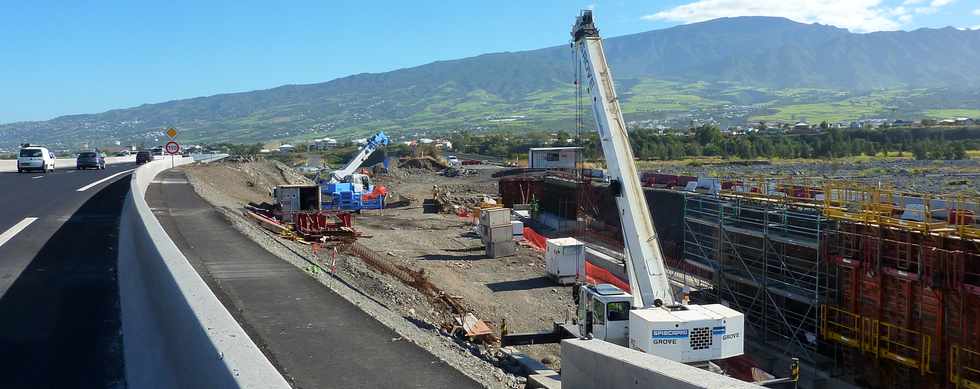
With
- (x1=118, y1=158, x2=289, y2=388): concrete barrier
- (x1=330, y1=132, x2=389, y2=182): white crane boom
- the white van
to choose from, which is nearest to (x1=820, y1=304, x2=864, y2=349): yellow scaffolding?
(x1=118, y1=158, x2=289, y2=388): concrete barrier

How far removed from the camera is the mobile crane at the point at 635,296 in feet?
44.2

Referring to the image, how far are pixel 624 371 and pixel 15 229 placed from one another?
13.7 m

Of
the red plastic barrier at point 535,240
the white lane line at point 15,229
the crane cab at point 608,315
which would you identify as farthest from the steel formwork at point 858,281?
the white lane line at point 15,229

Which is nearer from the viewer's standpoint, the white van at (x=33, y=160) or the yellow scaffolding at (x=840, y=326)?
the yellow scaffolding at (x=840, y=326)

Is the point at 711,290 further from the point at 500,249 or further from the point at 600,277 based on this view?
the point at 500,249

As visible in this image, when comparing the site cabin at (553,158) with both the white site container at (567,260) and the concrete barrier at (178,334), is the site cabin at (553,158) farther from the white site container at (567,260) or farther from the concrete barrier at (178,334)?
the concrete barrier at (178,334)

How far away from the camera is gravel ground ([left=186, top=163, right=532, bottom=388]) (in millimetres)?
10414

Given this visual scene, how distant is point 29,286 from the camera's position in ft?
33.7

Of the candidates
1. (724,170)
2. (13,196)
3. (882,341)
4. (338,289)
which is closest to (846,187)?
(882,341)

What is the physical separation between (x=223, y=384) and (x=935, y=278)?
1470cm

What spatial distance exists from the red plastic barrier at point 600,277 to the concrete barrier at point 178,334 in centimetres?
1833

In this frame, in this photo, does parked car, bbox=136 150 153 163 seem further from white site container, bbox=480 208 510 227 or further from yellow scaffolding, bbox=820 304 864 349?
yellow scaffolding, bbox=820 304 864 349

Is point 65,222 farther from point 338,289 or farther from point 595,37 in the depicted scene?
point 595,37

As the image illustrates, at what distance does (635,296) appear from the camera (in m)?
16.3
